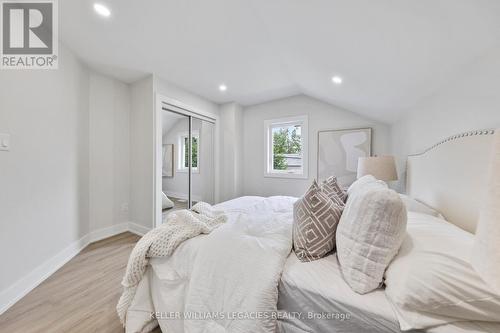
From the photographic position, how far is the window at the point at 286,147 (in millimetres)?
3594

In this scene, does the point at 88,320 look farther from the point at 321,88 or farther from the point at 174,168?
the point at 321,88

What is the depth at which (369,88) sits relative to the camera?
2.10 meters

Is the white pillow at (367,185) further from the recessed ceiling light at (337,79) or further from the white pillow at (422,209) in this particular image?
the recessed ceiling light at (337,79)

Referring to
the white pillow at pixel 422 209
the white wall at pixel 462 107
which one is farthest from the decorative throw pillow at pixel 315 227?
the white wall at pixel 462 107

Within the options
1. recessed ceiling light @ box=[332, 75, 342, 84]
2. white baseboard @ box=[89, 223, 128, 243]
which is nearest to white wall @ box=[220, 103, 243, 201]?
white baseboard @ box=[89, 223, 128, 243]

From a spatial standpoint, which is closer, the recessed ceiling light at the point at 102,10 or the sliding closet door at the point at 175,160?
the recessed ceiling light at the point at 102,10

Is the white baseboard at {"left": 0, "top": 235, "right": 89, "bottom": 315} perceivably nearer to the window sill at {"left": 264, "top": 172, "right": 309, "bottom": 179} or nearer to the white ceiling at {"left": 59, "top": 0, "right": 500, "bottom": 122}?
the white ceiling at {"left": 59, "top": 0, "right": 500, "bottom": 122}

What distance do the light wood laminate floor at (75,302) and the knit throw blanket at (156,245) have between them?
0.30 m

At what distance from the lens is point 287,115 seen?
3.70 metres

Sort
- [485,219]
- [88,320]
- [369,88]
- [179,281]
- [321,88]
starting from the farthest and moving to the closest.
Answer: 1. [321,88]
2. [369,88]
3. [88,320]
4. [179,281]
5. [485,219]

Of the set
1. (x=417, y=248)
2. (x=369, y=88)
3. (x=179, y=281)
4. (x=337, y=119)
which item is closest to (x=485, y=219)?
(x=417, y=248)

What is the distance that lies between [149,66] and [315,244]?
2.90m

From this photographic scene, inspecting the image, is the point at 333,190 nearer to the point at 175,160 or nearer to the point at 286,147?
the point at 286,147

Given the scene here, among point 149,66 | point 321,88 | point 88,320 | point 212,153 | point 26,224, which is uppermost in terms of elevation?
point 149,66
